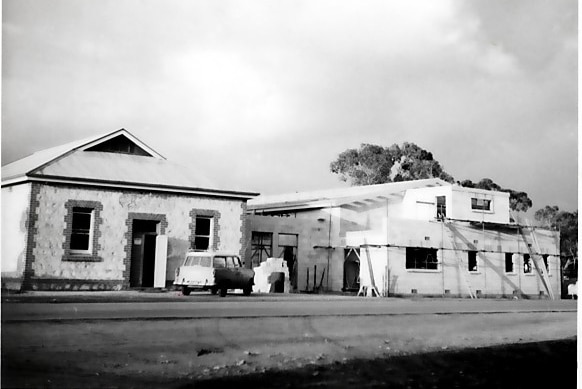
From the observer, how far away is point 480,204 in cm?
865

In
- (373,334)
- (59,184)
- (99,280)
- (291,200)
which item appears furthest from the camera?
(291,200)

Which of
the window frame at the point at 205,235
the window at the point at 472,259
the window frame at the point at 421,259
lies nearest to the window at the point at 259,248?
the window frame at the point at 205,235

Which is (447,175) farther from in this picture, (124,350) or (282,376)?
(124,350)

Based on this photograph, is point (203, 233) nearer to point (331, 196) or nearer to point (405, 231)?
point (331, 196)

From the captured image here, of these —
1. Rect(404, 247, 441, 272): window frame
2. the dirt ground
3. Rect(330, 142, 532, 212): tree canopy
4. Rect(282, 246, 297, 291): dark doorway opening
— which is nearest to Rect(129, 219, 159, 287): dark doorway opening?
the dirt ground

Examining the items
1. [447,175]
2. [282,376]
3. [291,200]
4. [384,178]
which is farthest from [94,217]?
[447,175]

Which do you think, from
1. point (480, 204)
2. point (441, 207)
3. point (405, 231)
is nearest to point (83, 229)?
point (480, 204)

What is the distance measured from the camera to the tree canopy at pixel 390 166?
6.10 metres

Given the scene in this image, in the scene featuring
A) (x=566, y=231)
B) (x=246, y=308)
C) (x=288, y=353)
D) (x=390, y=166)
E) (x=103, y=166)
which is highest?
(x=390, y=166)

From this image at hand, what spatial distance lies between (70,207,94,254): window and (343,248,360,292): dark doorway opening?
446cm

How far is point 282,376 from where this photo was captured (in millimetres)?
4641

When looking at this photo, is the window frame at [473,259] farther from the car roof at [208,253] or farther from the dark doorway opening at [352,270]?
the car roof at [208,253]

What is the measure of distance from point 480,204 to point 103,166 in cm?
505

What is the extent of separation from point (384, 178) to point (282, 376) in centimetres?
282
